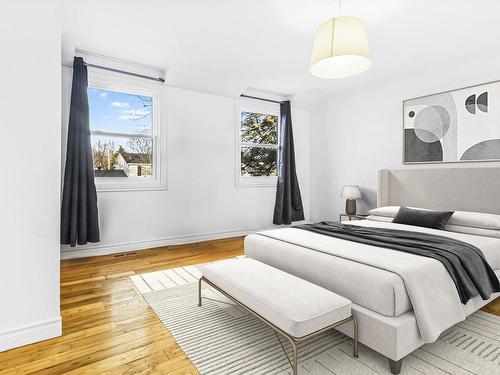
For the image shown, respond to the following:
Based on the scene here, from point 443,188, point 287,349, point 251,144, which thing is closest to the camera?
point 287,349

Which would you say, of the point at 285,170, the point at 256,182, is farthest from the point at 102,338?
the point at 285,170

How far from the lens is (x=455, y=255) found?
203 cm

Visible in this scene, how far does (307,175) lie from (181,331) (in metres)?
4.27

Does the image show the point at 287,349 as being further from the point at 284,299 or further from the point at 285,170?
the point at 285,170

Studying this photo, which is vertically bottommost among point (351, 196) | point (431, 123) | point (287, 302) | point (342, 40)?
point (287, 302)

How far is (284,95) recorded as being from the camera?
5.30 metres

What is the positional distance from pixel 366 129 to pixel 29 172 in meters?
4.43

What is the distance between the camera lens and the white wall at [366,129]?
3.65 meters

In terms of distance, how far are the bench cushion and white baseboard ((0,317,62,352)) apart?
107 cm

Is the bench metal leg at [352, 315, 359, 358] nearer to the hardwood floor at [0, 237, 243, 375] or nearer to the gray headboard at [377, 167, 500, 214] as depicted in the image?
the hardwood floor at [0, 237, 243, 375]

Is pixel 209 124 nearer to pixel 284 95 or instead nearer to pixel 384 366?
pixel 284 95

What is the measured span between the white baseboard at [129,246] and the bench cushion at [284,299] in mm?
2255

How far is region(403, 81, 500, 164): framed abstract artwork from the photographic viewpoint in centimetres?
334

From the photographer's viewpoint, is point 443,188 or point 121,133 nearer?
point 443,188
